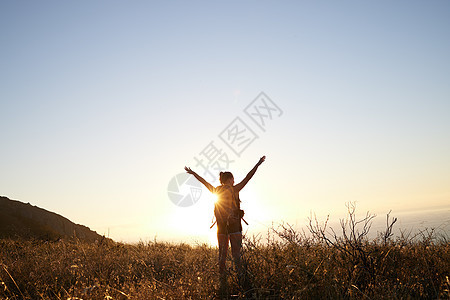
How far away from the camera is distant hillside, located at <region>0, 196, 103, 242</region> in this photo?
51.8 ft

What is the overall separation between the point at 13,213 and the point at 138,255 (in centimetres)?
1220

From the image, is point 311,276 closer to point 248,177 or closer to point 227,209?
point 227,209

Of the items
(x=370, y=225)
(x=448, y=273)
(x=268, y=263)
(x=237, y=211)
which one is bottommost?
(x=448, y=273)

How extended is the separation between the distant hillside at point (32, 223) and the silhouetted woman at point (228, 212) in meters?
11.3

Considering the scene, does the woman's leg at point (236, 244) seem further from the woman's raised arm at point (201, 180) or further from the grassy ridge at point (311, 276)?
the woman's raised arm at point (201, 180)

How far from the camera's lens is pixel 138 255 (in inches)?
391

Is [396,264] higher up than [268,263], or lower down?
lower down

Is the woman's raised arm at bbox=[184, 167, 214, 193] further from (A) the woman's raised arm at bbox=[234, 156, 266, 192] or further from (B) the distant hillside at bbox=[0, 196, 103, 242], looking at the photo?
(B) the distant hillside at bbox=[0, 196, 103, 242]

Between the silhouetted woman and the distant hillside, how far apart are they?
37.1 ft

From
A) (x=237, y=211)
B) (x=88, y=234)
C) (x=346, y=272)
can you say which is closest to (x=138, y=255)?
(x=237, y=211)

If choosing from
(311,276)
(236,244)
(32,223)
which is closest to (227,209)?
(236,244)

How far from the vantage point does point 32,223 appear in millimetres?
18000

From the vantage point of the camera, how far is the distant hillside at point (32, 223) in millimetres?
15781

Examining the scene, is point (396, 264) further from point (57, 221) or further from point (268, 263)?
point (57, 221)
